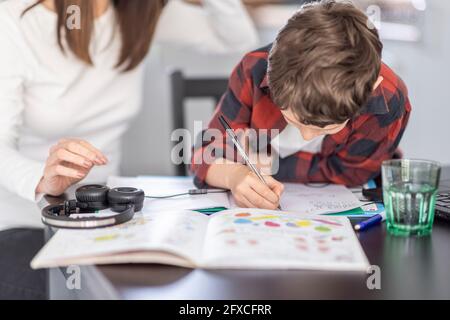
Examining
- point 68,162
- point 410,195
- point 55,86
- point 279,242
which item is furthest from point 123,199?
point 55,86

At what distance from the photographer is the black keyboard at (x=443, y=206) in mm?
982

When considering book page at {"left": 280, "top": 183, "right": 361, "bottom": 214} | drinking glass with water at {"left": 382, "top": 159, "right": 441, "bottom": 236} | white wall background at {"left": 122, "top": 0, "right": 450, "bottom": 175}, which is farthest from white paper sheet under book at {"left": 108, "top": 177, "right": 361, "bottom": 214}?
white wall background at {"left": 122, "top": 0, "right": 450, "bottom": 175}

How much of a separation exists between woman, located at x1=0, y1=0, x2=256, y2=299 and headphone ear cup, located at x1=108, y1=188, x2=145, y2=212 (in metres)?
0.25

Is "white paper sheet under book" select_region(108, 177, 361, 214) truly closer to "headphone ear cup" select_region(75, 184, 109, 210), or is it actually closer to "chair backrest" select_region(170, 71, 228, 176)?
"headphone ear cup" select_region(75, 184, 109, 210)

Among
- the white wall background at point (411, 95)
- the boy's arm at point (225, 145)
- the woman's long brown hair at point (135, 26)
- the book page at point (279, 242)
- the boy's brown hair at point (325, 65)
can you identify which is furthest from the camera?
the white wall background at point (411, 95)

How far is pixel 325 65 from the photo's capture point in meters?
0.91

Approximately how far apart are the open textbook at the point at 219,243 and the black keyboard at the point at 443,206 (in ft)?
0.53

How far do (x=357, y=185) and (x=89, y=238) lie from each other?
57cm

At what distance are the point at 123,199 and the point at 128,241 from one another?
166 millimetres

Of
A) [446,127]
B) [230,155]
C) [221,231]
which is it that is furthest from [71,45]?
[446,127]

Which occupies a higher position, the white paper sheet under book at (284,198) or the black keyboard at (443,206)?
the black keyboard at (443,206)

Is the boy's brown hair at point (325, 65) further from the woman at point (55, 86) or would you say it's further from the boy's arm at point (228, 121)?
the woman at point (55, 86)

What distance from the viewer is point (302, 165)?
4.03ft

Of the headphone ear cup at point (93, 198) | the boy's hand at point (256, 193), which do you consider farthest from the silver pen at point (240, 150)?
the headphone ear cup at point (93, 198)
